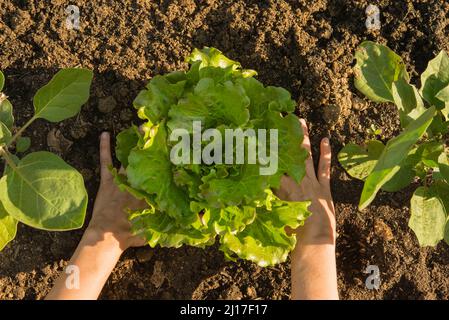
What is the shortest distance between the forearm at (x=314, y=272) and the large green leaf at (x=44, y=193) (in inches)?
35.6

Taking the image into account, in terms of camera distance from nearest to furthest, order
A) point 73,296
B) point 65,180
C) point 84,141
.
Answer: point 65,180 < point 73,296 < point 84,141

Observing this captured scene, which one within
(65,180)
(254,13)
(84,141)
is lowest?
(84,141)

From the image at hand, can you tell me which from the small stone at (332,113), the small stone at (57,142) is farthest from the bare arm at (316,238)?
the small stone at (57,142)

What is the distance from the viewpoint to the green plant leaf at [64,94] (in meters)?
1.96

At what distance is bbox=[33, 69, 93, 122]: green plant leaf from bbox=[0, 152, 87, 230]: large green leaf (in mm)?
193

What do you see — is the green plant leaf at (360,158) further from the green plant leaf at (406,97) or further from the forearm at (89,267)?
the forearm at (89,267)

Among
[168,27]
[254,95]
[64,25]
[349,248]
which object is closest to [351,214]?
[349,248]

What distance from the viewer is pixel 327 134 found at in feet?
7.72

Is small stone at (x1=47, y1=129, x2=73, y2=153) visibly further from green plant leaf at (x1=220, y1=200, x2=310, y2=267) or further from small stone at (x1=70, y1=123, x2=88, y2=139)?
→ green plant leaf at (x1=220, y1=200, x2=310, y2=267)

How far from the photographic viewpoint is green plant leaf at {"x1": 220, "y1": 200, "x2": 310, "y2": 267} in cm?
187

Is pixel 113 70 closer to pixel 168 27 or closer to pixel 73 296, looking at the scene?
pixel 168 27

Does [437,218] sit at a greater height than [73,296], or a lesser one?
greater

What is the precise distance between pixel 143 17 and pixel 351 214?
1.29m

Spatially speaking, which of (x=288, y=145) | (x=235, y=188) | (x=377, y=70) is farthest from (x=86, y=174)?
(x=377, y=70)
